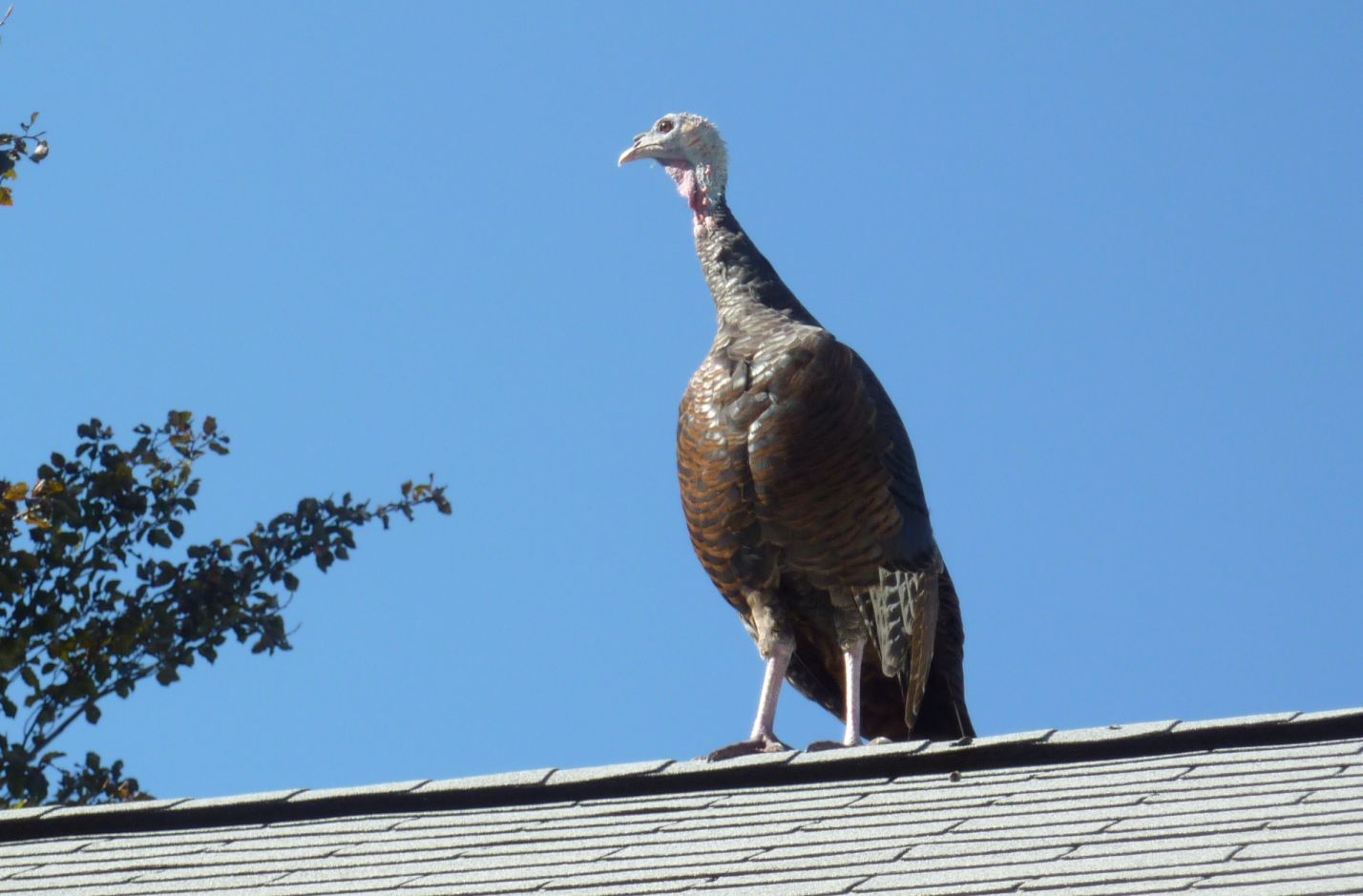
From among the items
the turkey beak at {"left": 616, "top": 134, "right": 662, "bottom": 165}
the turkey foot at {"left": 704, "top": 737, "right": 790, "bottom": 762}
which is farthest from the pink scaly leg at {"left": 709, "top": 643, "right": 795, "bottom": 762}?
the turkey beak at {"left": 616, "top": 134, "right": 662, "bottom": 165}

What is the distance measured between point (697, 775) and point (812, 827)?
591mm

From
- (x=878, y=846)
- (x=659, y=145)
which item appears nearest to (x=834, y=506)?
(x=659, y=145)

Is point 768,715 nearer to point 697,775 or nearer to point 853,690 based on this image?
point 853,690

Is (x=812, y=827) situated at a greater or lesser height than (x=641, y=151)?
lesser

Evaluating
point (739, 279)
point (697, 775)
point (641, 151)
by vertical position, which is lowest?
point (697, 775)

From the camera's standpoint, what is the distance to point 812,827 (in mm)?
4402

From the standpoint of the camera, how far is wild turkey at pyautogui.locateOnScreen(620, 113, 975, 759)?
6.80m

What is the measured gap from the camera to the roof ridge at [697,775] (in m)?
4.63

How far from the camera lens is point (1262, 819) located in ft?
12.9

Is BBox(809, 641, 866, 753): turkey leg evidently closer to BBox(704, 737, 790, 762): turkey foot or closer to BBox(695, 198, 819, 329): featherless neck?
BBox(704, 737, 790, 762): turkey foot

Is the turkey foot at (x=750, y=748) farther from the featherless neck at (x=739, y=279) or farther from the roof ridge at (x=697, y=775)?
the featherless neck at (x=739, y=279)

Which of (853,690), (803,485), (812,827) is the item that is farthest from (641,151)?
(812,827)

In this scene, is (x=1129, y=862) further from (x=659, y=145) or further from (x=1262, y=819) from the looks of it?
(x=659, y=145)

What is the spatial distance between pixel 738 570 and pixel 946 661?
115cm
